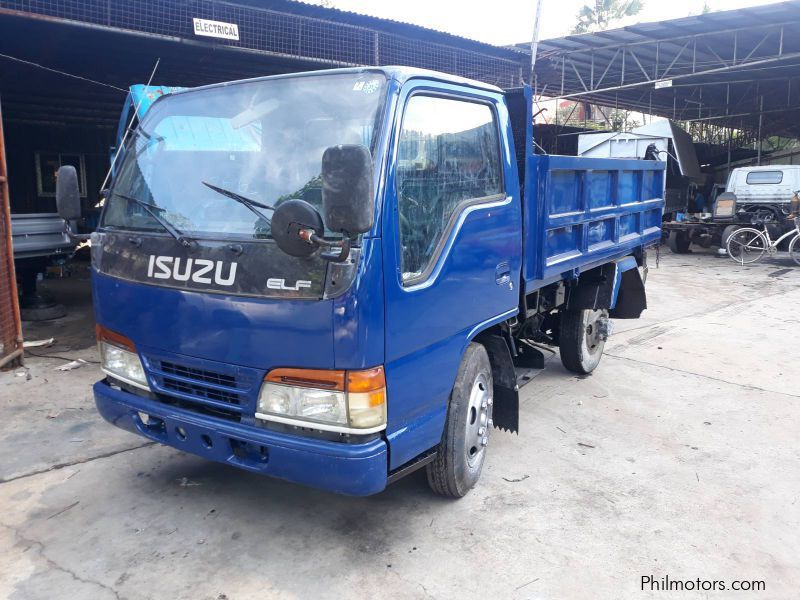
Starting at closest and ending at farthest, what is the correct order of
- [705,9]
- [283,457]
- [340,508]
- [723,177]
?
[283,457] → [340,508] → [723,177] → [705,9]

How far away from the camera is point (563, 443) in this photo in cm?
425

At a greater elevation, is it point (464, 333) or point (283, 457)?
point (464, 333)

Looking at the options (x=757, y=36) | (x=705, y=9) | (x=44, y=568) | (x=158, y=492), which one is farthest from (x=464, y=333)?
(x=705, y=9)

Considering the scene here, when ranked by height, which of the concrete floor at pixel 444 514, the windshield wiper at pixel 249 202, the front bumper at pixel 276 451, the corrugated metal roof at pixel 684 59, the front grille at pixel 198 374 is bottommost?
the concrete floor at pixel 444 514

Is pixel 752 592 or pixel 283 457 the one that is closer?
pixel 283 457

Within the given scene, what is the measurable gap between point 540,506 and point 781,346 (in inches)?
196

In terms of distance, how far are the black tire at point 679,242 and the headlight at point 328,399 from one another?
1547cm

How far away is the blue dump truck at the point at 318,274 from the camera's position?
7.91 feet

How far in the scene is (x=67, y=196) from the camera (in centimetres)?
332

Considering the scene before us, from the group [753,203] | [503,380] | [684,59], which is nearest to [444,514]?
[503,380]

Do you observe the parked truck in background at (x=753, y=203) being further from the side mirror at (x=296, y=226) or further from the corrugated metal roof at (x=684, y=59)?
the side mirror at (x=296, y=226)

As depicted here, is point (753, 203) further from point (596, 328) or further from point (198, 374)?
point (198, 374)

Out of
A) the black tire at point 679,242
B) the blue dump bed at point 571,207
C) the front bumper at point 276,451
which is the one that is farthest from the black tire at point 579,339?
the black tire at point 679,242

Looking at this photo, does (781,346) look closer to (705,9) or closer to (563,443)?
(563,443)
